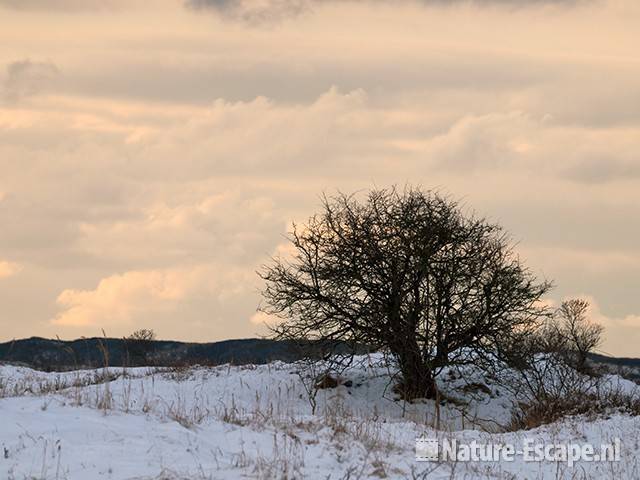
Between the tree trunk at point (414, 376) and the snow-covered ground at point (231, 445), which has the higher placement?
the tree trunk at point (414, 376)

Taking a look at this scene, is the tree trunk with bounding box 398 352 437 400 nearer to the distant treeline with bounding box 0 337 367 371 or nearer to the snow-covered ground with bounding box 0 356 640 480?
the distant treeline with bounding box 0 337 367 371

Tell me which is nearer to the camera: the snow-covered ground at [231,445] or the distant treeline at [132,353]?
the snow-covered ground at [231,445]

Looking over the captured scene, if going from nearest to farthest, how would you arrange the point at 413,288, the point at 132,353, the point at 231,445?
the point at 231,445 → the point at 413,288 → the point at 132,353

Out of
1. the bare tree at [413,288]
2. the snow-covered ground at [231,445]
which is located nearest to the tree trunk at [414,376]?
the bare tree at [413,288]

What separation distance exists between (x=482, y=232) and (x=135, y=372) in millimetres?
12502

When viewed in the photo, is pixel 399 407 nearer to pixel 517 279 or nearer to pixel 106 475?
pixel 517 279

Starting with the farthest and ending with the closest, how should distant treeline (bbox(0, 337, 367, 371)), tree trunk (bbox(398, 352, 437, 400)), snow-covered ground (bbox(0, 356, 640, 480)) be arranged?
tree trunk (bbox(398, 352, 437, 400))
distant treeline (bbox(0, 337, 367, 371))
snow-covered ground (bbox(0, 356, 640, 480))

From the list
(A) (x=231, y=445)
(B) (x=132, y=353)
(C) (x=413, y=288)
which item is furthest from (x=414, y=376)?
(B) (x=132, y=353)

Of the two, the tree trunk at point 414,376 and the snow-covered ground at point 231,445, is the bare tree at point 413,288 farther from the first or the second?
the snow-covered ground at point 231,445

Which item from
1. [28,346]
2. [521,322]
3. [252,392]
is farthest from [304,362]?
[28,346]

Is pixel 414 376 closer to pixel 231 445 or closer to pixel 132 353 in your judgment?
pixel 231 445

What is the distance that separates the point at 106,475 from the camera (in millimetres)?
7344

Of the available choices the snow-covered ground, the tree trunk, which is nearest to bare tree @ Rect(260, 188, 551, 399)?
the tree trunk

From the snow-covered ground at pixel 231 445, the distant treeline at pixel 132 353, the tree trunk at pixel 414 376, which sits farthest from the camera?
the tree trunk at pixel 414 376
